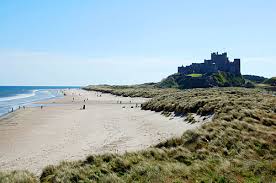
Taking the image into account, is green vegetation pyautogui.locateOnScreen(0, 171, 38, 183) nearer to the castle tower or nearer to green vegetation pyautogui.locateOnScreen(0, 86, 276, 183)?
green vegetation pyautogui.locateOnScreen(0, 86, 276, 183)

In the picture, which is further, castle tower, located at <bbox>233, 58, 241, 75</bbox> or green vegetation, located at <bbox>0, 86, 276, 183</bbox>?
castle tower, located at <bbox>233, 58, 241, 75</bbox>

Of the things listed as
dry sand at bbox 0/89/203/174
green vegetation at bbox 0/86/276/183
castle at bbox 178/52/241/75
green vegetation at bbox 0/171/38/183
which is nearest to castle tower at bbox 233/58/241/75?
castle at bbox 178/52/241/75

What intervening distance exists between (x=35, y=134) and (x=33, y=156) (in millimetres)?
8088

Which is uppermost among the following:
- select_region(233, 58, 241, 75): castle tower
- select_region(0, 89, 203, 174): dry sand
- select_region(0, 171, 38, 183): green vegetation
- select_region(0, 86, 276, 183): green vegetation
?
select_region(233, 58, 241, 75): castle tower

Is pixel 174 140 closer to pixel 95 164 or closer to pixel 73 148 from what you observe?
pixel 95 164

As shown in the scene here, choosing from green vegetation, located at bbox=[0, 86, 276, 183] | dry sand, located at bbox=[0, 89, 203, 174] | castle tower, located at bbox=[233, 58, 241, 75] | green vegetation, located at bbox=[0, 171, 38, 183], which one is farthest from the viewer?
castle tower, located at bbox=[233, 58, 241, 75]

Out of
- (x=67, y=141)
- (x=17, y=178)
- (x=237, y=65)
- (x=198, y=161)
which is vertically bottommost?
(x=67, y=141)

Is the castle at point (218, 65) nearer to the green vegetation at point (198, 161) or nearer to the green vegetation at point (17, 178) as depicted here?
the green vegetation at point (198, 161)

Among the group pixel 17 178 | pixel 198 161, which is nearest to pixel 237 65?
pixel 198 161

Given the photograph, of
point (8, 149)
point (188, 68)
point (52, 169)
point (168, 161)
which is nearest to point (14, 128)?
point (8, 149)

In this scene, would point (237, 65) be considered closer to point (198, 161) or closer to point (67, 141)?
point (67, 141)

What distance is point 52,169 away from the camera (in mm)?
11820

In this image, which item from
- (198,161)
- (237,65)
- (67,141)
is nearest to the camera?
(198,161)

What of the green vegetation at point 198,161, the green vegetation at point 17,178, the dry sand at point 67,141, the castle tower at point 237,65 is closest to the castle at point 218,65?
the castle tower at point 237,65
